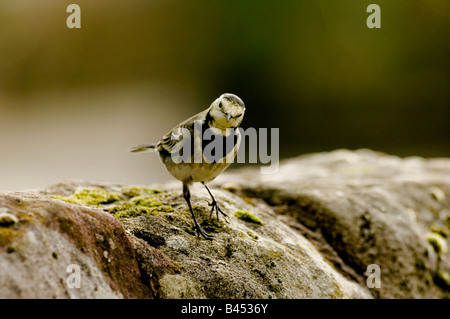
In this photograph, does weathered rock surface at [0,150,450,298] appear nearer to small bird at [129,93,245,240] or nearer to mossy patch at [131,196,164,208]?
mossy patch at [131,196,164,208]

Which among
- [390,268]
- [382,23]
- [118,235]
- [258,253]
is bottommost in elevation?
[390,268]

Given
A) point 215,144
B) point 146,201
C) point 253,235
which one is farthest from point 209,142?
point 253,235

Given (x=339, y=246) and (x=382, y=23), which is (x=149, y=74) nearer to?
(x=382, y=23)

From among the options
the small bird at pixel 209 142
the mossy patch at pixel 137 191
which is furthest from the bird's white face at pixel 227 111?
the mossy patch at pixel 137 191

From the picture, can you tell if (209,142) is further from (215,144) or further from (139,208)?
(139,208)
